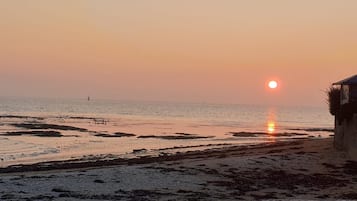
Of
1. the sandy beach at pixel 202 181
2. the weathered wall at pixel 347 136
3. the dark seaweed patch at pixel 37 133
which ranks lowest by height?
the sandy beach at pixel 202 181

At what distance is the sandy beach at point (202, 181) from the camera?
18.1 meters

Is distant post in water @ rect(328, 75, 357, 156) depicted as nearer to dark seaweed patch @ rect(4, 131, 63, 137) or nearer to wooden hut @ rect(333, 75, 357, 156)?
wooden hut @ rect(333, 75, 357, 156)

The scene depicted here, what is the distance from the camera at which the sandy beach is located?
18.1 m

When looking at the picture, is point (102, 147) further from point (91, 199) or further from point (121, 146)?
point (91, 199)

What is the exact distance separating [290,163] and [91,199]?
12536 mm

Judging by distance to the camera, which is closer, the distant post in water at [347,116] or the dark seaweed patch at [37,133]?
the distant post in water at [347,116]

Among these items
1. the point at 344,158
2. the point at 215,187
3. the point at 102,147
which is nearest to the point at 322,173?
the point at 344,158

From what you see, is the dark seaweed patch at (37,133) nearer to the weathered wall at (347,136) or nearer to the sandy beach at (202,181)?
the sandy beach at (202,181)

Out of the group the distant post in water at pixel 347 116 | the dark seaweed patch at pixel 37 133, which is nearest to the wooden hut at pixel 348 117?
the distant post in water at pixel 347 116

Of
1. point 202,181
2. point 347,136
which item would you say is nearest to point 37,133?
point 347,136

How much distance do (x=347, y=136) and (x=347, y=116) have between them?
1.06m

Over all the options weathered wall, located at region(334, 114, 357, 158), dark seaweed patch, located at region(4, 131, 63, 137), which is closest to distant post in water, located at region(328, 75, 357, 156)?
weathered wall, located at region(334, 114, 357, 158)

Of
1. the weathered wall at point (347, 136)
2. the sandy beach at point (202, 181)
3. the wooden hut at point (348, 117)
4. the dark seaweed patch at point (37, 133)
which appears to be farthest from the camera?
the dark seaweed patch at point (37, 133)

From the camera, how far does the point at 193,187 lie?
792 inches
